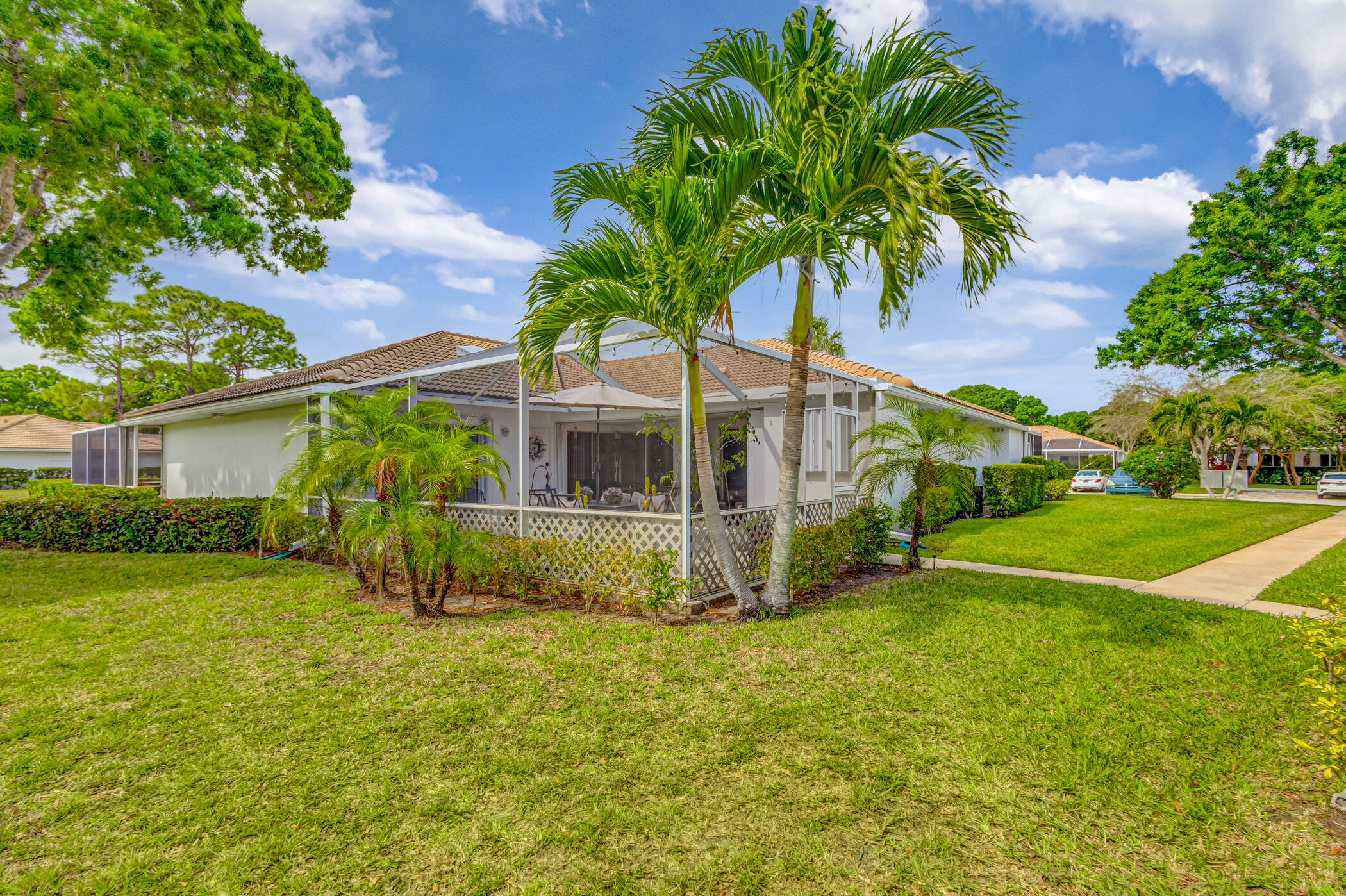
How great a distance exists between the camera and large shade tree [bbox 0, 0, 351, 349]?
32.7 feet

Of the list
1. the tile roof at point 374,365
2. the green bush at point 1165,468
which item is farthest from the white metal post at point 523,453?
the green bush at point 1165,468

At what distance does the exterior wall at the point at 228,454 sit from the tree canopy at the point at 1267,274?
2372 cm

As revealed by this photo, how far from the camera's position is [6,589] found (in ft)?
29.4

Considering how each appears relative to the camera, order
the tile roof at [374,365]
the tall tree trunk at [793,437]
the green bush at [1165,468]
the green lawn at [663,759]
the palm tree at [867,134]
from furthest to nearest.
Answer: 1. the green bush at [1165,468]
2. the tile roof at [374,365]
3. the tall tree trunk at [793,437]
4. the palm tree at [867,134]
5. the green lawn at [663,759]

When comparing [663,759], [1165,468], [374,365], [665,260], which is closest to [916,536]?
[665,260]

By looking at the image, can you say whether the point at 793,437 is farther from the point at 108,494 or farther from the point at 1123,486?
the point at 1123,486

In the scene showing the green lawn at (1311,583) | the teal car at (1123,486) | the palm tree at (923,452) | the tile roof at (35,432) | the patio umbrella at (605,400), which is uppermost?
the tile roof at (35,432)

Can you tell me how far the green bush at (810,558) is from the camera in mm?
7871

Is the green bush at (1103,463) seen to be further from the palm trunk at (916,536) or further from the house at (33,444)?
the house at (33,444)

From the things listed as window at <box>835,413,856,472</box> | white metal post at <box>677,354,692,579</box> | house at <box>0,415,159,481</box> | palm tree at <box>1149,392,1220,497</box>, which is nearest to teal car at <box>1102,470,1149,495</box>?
palm tree at <box>1149,392,1220,497</box>

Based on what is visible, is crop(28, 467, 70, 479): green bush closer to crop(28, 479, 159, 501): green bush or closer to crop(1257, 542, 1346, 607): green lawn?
crop(28, 479, 159, 501): green bush

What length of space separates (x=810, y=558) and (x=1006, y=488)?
12.0 metres

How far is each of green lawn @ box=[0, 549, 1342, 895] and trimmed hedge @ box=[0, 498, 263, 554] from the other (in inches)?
214

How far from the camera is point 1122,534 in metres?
13.6
